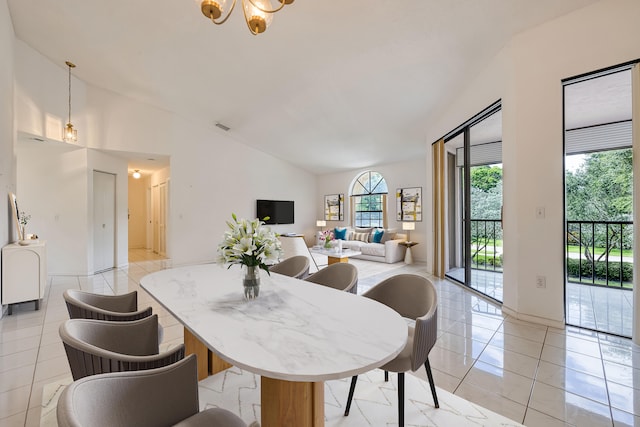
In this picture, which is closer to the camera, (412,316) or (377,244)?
(412,316)

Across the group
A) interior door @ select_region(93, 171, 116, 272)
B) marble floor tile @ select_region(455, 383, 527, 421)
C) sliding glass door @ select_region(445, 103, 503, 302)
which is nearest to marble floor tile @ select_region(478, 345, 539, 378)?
marble floor tile @ select_region(455, 383, 527, 421)

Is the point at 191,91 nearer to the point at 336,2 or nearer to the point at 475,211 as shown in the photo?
the point at 336,2

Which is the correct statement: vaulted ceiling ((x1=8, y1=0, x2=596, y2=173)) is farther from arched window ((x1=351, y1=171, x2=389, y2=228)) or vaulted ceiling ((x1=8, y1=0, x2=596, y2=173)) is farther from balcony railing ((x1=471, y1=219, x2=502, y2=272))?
balcony railing ((x1=471, y1=219, x2=502, y2=272))

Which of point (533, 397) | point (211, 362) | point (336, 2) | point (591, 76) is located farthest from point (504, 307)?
point (336, 2)

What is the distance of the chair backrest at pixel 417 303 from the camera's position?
55.1 inches

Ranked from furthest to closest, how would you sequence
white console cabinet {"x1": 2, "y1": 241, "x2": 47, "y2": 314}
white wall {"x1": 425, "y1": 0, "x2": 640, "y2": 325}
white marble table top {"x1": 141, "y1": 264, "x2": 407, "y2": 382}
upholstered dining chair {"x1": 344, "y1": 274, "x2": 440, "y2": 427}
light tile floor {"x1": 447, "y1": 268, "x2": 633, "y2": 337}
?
white console cabinet {"x1": 2, "y1": 241, "x2": 47, "y2": 314} → light tile floor {"x1": 447, "y1": 268, "x2": 633, "y2": 337} → white wall {"x1": 425, "y1": 0, "x2": 640, "y2": 325} → upholstered dining chair {"x1": 344, "y1": 274, "x2": 440, "y2": 427} → white marble table top {"x1": 141, "y1": 264, "x2": 407, "y2": 382}

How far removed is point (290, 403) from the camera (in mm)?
1038

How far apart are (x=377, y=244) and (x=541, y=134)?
4443 mm

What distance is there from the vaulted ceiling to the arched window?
2.00 m

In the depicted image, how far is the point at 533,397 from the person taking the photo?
5.82ft

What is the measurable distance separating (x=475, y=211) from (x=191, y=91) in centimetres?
546

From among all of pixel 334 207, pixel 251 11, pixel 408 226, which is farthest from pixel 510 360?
pixel 334 207

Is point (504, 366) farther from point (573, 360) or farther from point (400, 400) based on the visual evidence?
point (400, 400)

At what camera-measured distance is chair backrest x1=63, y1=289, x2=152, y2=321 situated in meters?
1.48
